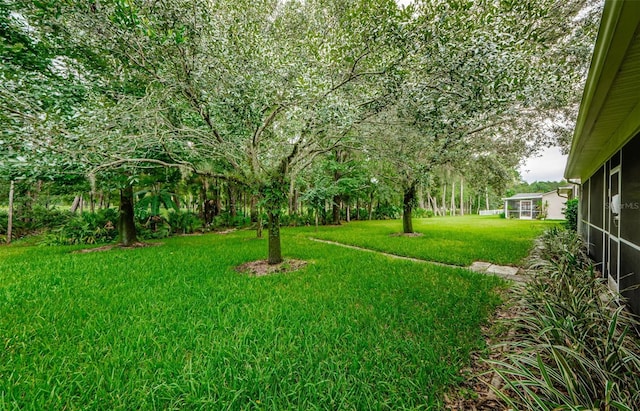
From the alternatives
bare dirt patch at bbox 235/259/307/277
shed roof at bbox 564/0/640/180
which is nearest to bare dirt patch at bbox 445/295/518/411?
shed roof at bbox 564/0/640/180

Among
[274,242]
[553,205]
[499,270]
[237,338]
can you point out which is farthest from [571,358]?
[553,205]

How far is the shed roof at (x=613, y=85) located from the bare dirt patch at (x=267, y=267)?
5.15m

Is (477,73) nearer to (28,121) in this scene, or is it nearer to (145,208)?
(28,121)

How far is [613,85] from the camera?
2.09 m

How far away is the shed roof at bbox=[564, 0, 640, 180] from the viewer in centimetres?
135

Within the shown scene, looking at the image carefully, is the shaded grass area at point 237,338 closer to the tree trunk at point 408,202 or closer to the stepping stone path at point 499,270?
the stepping stone path at point 499,270

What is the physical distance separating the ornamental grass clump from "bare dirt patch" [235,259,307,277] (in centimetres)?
409

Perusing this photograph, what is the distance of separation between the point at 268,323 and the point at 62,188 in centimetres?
944

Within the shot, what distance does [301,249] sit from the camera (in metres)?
8.19

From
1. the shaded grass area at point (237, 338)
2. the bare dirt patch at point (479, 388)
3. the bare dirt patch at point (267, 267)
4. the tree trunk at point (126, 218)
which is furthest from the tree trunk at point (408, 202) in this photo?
the tree trunk at point (126, 218)

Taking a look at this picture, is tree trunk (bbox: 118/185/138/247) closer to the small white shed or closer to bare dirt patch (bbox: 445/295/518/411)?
bare dirt patch (bbox: 445/295/518/411)

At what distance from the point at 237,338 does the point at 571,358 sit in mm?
2962

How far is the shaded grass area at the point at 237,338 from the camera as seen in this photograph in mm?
1972

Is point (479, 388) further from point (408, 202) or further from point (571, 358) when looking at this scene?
→ point (408, 202)
